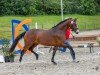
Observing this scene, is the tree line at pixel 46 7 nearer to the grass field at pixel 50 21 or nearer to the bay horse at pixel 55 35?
the grass field at pixel 50 21

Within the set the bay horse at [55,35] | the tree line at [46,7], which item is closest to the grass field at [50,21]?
the tree line at [46,7]

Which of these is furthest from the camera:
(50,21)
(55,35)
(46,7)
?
(46,7)

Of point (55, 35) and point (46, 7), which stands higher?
point (55, 35)

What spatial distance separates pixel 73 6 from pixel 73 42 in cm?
3053

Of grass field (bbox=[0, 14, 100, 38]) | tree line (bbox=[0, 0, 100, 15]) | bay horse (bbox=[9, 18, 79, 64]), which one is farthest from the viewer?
tree line (bbox=[0, 0, 100, 15])

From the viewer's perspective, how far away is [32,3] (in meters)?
53.5

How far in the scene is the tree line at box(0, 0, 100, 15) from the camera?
5238 cm

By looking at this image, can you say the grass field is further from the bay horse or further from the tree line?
the bay horse

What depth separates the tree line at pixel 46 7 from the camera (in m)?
52.4

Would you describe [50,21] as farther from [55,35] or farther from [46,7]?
[55,35]

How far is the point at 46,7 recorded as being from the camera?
179 ft

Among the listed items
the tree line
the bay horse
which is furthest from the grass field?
the bay horse

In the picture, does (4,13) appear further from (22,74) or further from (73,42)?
(22,74)

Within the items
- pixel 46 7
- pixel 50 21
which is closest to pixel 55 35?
pixel 50 21
